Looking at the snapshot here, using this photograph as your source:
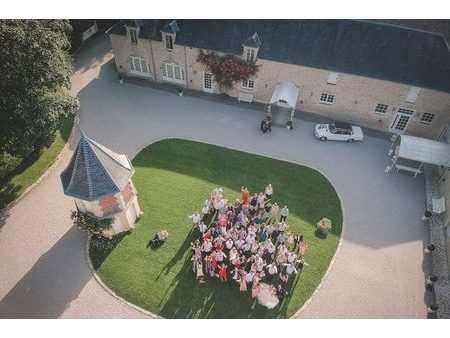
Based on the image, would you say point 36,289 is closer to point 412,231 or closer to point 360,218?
point 360,218

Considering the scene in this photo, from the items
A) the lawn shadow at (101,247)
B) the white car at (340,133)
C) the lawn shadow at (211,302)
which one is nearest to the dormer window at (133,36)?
the white car at (340,133)

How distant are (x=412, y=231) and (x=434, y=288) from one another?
428 centimetres

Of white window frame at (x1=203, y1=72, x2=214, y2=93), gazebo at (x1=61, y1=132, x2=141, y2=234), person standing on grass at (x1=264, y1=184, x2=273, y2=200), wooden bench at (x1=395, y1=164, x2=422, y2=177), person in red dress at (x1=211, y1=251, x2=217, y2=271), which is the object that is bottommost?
person in red dress at (x1=211, y1=251, x2=217, y2=271)

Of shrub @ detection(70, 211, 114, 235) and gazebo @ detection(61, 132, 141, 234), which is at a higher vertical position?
gazebo @ detection(61, 132, 141, 234)

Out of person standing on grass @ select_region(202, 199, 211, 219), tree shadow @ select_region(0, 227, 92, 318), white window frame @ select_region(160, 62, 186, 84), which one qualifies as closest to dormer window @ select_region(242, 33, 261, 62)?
white window frame @ select_region(160, 62, 186, 84)

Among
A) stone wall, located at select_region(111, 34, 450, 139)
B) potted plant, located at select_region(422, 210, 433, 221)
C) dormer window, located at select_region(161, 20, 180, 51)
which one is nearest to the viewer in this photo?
potted plant, located at select_region(422, 210, 433, 221)

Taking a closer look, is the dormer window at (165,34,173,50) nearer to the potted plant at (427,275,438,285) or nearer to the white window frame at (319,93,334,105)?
the white window frame at (319,93,334,105)

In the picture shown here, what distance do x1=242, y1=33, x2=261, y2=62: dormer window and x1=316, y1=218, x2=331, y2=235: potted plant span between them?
1549 cm

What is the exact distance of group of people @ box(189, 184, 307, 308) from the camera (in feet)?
73.2

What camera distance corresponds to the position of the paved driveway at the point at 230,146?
73.4ft


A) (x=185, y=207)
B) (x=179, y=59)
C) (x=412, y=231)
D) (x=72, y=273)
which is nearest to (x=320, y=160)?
(x=412, y=231)

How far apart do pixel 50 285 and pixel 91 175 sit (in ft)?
25.3

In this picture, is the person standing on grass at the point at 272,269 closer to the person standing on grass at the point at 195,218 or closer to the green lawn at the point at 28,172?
the person standing on grass at the point at 195,218

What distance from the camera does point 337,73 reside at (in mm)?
31047
